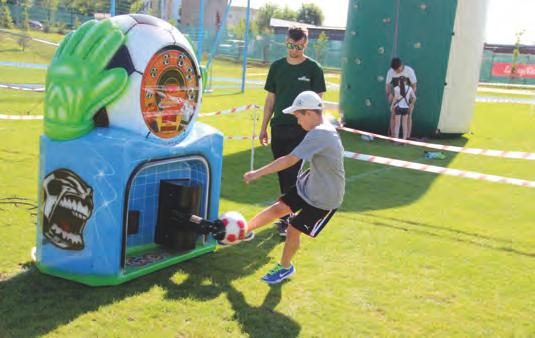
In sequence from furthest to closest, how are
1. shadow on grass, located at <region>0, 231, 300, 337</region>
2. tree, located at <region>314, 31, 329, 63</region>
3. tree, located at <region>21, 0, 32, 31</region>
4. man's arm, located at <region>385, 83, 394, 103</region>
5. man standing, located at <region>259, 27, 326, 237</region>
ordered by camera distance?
tree, located at <region>314, 31, 329, 63</region>
tree, located at <region>21, 0, 32, 31</region>
man's arm, located at <region>385, 83, 394, 103</region>
man standing, located at <region>259, 27, 326, 237</region>
shadow on grass, located at <region>0, 231, 300, 337</region>

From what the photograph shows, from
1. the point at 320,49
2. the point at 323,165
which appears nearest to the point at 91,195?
the point at 323,165

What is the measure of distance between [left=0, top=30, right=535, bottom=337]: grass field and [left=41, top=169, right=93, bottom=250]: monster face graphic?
1.17ft

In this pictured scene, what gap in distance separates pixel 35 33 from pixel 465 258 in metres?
22.2

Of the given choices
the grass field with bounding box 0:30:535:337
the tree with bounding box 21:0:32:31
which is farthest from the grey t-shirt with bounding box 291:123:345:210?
the tree with bounding box 21:0:32:31

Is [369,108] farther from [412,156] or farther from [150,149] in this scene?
[150,149]

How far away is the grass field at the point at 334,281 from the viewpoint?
4.02 meters

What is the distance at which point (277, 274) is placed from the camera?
4.78 meters

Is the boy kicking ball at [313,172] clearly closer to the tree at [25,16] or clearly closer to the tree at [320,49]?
A: the tree at [25,16]

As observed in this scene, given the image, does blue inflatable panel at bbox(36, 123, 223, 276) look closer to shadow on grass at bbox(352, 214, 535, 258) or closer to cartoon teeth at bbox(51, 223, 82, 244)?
cartoon teeth at bbox(51, 223, 82, 244)

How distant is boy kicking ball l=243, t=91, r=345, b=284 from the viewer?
4.42 m

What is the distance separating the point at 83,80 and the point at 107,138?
46 cm

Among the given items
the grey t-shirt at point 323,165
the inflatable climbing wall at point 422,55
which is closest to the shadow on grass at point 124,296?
the grey t-shirt at point 323,165

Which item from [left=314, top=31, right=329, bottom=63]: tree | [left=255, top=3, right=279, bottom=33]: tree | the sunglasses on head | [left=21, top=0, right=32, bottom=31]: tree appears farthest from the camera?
[left=255, top=3, right=279, bottom=33]: tree

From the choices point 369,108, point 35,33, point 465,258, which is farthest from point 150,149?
point 35,33
